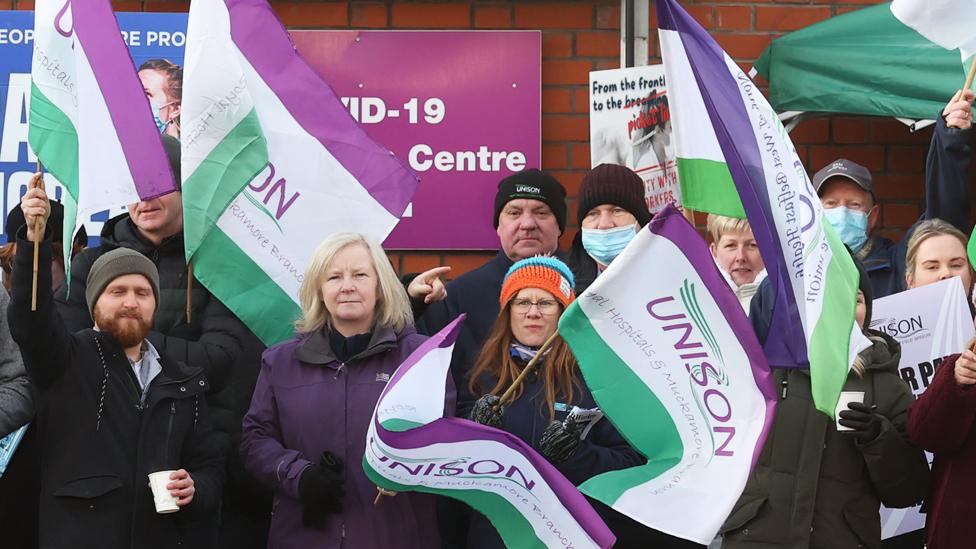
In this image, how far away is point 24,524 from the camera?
5680mm

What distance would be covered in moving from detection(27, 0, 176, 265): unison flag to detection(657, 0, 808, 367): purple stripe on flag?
70.4 inches

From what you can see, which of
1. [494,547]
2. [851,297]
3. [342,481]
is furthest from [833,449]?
[342,481]

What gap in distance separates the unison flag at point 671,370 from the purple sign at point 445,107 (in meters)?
2.47

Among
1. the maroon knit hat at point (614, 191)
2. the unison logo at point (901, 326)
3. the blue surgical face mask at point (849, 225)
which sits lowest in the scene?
the unison logo at point (901, 326)

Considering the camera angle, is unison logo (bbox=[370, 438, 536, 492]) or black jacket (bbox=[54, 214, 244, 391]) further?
black jacket (bbox=[54, 214, 244, 391])

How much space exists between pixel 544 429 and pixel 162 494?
1230 mm

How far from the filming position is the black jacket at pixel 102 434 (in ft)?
16.9

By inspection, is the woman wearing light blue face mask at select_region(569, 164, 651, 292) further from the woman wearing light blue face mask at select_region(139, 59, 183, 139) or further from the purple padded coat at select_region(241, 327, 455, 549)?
the woman wearing light blue face mask at select_region(139, 59, 183, 139)

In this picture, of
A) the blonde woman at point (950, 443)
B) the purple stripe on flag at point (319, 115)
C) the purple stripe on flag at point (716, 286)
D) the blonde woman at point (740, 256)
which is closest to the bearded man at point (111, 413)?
the purple stripe on flag at point (319, 115)

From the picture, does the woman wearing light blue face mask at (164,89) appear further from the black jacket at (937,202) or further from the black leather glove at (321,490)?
the black jacket at (937,202)

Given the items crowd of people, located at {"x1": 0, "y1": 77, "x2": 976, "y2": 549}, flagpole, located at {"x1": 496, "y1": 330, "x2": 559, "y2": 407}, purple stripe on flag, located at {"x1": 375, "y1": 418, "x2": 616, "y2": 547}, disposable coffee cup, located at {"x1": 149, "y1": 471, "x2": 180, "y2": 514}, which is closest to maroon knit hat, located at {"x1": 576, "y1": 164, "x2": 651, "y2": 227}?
crowd of people, located at {"x1": 0, "y1": 77, "x2": 976, "y2": 549}

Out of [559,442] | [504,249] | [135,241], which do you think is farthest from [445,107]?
[559,442]

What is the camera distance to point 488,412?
5258mm

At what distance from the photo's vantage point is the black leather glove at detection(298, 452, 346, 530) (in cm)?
521
